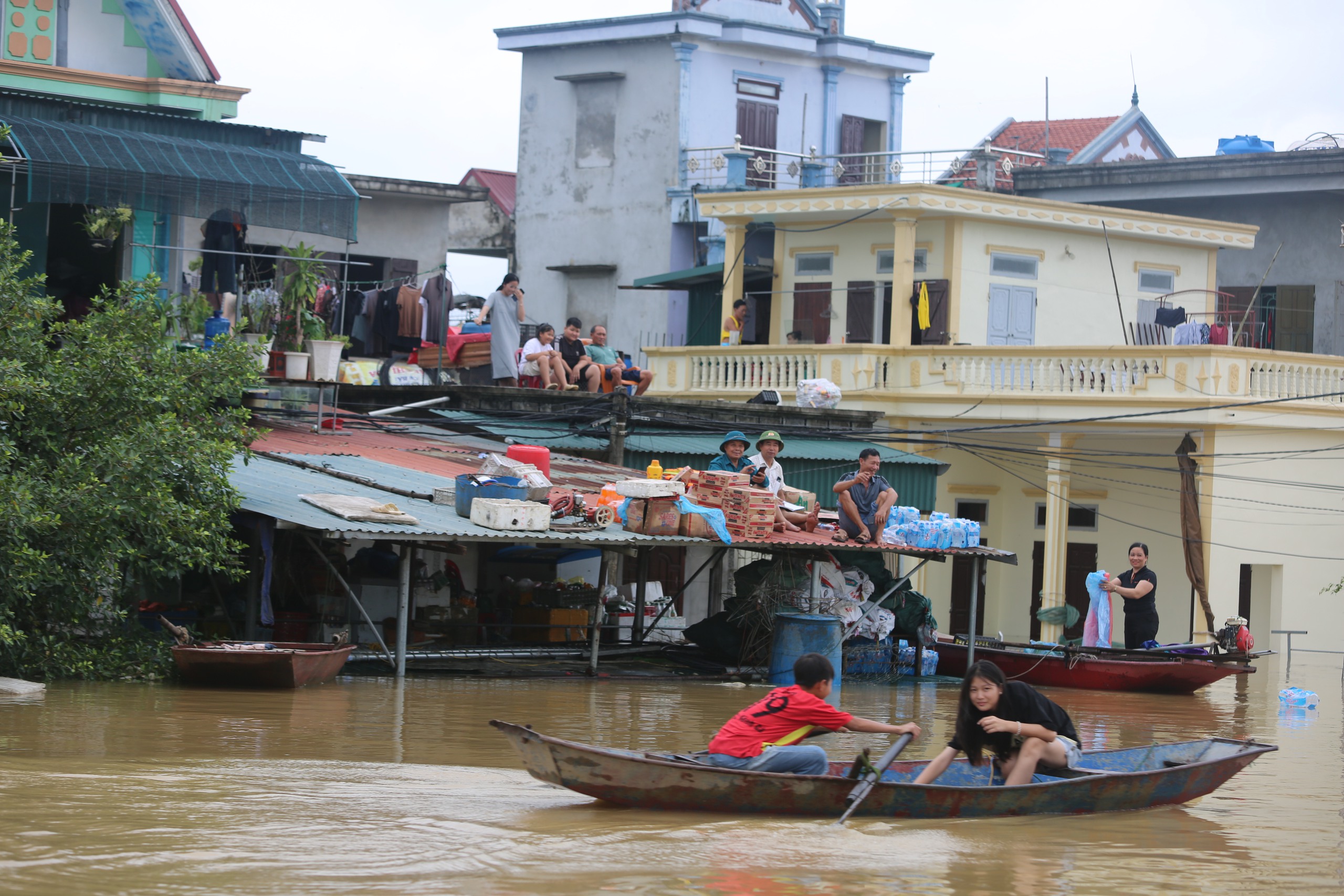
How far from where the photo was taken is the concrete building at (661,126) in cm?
3516

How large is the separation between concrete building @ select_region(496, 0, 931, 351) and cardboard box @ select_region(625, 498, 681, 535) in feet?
60.7

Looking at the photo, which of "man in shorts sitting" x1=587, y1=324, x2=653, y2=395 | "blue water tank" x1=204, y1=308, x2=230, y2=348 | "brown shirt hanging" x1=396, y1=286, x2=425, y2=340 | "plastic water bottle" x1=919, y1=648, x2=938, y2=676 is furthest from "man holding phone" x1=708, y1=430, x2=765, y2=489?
"brown shirt hanging" x1=396, y1=286, x2=425, y2=340

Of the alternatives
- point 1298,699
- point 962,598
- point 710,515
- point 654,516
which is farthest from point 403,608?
point 962,598

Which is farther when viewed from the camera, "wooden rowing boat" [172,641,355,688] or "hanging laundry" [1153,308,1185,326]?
"hanging laundry" [1153,308,1185,326]

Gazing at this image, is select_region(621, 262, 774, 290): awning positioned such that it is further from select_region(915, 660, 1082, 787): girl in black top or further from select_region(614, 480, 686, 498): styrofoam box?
select_region(915, 660, 1082, 787): girl in black top

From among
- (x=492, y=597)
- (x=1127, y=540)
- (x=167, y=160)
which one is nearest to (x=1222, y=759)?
(x=492, y=597)

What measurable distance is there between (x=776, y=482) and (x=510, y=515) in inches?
150

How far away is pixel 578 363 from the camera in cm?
2497

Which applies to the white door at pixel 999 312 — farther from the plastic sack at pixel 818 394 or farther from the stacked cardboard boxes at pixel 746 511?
the stacked cardboard boxes at pixel 746 511

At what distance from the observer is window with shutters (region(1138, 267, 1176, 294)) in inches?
1237

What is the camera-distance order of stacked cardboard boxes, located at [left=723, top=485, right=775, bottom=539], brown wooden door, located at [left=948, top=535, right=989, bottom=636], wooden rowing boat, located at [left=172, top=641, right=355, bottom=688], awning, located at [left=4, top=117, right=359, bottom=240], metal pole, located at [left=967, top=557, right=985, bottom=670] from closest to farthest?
1. wooden rowing boat, located at [left=172, top=641, right=355, bottom=688]
2. stacked cardboard boxes, located at [left=723, top=485, right=775, bottom=539]
3. awning, located at [left=4, top=117, right=359, bottom=240]
4. metal pole, located at [left=967, top=557, right=985, bottom=670]
5. brown wooden door, located at [left=948, top=535, right=989, bottom=636]

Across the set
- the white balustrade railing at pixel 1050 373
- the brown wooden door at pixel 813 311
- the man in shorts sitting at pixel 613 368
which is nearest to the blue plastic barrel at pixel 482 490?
the man in shorts sitting at pixel 613 368

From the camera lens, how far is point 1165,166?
3250 centimetres

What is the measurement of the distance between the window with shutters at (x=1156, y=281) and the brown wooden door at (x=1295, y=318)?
2470mm
